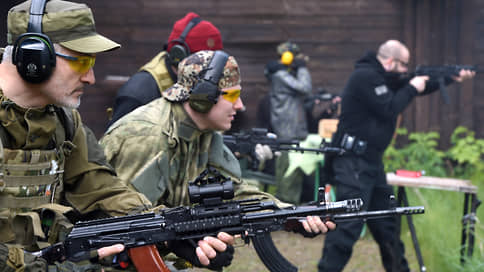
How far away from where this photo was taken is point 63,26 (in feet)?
8.04

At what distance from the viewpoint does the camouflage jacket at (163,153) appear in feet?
10.7

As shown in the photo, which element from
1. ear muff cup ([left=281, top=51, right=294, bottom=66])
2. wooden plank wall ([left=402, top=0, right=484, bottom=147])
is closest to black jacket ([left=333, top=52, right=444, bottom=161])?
ear muff cup ([left=281, top=51, right=294, bottom=66])

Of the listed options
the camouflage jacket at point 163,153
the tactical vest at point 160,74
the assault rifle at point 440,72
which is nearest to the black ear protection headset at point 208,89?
the camouflage jacket at point 163,153

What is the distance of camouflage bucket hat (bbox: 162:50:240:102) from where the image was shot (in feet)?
11.4

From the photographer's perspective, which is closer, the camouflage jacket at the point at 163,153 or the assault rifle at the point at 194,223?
the assault rifle at the point at 194,223

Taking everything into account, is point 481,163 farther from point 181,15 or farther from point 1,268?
point 1,268

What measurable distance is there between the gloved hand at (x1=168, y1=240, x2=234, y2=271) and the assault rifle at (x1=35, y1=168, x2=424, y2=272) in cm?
7

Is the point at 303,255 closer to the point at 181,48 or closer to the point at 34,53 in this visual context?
the point at 181,48

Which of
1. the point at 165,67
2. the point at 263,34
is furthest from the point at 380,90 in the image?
the point at 263,34

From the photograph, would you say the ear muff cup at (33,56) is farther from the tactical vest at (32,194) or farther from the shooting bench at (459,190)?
the shooting bench at (459,190)

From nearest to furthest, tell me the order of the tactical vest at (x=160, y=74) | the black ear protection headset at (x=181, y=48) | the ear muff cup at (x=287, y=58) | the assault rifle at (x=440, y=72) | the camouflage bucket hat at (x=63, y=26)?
the camouflage bucket hat at (x=63, y=26)
the tactical vest at (x=160, y=74)
the black ear protection headset at (x=181, y=48)
the assault rifle at (x=440, y=72)
the ear muff cup at (x=287, y=58)

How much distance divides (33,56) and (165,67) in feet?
7.80

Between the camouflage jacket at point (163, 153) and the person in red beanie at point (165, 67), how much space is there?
2.57 feet

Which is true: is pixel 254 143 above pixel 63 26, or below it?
below
